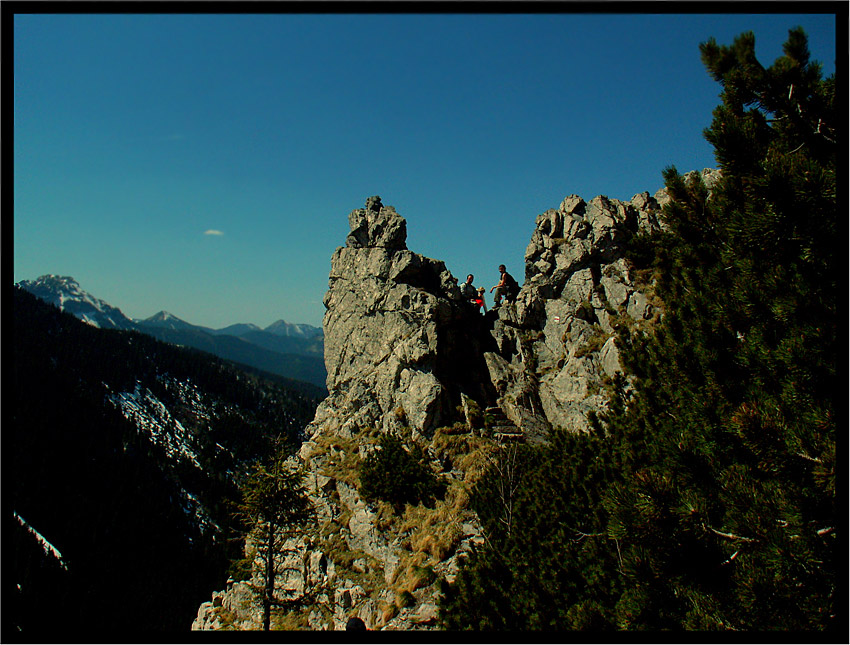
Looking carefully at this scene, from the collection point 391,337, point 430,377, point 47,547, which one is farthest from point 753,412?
point 47,547

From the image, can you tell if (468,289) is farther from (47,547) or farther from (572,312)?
(47,547)

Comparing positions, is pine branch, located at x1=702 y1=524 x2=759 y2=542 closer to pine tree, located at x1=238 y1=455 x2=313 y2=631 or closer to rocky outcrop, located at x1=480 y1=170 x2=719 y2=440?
rocky outcrop, located at x1=480 y1=170 x2=719 y2=440

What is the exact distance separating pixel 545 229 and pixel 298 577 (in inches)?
964

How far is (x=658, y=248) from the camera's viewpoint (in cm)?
1320

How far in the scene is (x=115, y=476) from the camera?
116812 millimetres

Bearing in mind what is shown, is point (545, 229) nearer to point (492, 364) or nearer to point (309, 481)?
point (492, 364)

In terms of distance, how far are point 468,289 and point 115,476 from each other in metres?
129

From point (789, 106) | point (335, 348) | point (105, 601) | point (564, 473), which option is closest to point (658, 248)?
point (789, 106)

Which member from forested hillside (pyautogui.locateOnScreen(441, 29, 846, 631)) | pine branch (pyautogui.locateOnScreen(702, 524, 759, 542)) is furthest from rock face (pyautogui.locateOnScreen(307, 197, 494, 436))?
pine branch (pyautogui.locateOnScreen(702, 524, 759, 542))

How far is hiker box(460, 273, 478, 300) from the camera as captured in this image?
96.0 feet

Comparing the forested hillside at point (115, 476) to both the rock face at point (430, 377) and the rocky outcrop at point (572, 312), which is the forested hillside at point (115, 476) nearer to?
the rock face at point (430, 377)

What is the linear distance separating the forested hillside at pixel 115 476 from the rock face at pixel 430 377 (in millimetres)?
31658

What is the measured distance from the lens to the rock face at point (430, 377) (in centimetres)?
1836

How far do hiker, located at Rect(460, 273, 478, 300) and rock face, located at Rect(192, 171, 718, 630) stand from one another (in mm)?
964
